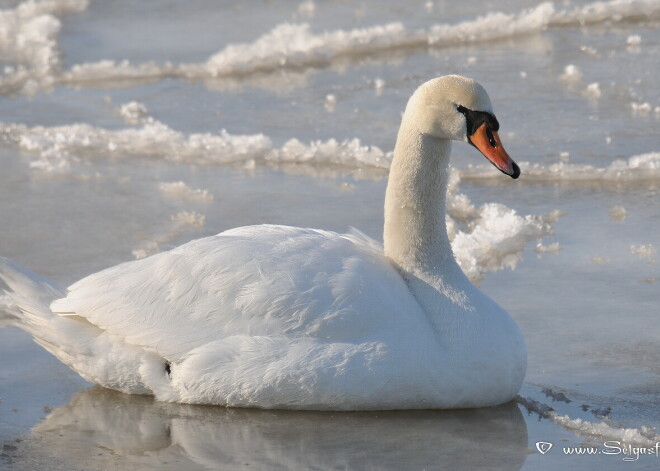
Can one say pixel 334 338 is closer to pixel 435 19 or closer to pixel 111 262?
pixel 111 262

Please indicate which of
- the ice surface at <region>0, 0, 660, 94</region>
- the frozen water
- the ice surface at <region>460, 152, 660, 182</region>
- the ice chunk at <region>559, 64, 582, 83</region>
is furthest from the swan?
the ice surface at <region>0, 0, 660, 94</region>

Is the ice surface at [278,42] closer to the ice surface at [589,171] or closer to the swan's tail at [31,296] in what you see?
the ice surface at [589,171]

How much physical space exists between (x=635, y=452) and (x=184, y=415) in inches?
73.0

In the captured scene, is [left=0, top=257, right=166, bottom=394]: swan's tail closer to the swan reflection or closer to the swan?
the swan

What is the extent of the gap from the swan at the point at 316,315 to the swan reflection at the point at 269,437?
62 millimetres

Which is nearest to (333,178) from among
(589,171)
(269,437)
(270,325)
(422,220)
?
(589,171)

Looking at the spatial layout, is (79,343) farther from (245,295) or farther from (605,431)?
(605,431)

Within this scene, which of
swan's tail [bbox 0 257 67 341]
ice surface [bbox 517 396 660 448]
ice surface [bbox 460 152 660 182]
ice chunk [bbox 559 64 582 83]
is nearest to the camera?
ice surface [bbox 517 396 660 448]

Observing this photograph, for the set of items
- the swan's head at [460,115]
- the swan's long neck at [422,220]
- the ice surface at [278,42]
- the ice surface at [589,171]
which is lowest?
the swan's long neck at [422,220]

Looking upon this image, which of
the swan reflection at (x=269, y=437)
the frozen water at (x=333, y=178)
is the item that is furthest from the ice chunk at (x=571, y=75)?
the swan reflection at (x=269, y=437)

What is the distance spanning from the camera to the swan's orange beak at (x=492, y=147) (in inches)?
206

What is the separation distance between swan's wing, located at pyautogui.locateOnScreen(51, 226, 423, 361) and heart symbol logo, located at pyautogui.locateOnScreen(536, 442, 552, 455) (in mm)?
765

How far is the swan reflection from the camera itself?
4.59m

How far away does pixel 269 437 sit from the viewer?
15.9 ft
